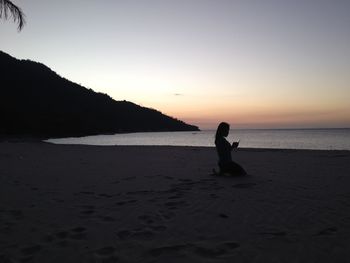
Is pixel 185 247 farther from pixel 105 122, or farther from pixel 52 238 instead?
pixel 105 122

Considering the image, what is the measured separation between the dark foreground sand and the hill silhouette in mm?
Answer: 63947

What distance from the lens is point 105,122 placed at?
123062 mm

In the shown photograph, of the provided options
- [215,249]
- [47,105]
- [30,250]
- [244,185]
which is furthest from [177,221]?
[47,105]

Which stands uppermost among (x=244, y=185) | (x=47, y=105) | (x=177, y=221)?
(x=47, y=105)

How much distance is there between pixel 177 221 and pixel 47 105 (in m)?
98.3

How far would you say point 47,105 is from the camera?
314ft

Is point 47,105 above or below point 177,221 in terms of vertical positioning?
above

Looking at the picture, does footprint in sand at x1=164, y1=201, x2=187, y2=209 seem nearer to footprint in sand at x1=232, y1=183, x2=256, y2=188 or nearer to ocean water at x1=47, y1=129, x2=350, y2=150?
footprint in sand at x1=232, y1=183, x2=256, y2=188

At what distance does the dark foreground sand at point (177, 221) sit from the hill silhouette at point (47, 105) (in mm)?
63947

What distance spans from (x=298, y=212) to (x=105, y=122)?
121197mm

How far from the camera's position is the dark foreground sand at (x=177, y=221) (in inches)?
140

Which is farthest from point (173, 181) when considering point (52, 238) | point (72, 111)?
point (72, 111)

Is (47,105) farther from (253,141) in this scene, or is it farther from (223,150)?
(223,150)

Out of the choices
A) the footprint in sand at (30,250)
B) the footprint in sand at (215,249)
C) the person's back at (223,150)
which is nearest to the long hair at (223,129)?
the person's back at (223,150)
